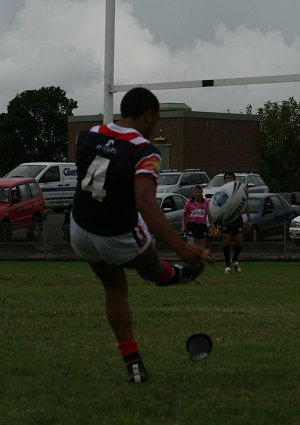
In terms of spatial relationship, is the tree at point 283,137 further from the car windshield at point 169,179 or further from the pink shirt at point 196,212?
the pink shirt at point 196,212

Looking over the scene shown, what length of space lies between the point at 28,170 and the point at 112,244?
101 ft

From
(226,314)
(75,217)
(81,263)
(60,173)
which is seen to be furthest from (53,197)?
(75,217)

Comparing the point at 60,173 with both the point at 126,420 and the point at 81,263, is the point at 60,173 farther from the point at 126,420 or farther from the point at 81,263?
the point at 126,420

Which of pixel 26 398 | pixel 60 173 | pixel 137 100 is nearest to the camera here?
pixel 26 398

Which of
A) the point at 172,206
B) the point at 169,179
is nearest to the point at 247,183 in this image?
the point at 169,179

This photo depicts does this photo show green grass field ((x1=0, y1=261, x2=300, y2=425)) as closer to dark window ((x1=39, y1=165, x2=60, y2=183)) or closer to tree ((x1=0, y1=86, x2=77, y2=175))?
dark window ((x1=39, y1=165, x2=60, y2=183))

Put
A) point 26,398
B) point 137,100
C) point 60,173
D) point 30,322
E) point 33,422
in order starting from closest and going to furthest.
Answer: point 33,422 → point 26,398 → point 137,100 → point 30,322 → point 60,173

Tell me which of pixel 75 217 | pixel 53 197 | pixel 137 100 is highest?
pixel 137 100

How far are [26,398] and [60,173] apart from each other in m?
30.9

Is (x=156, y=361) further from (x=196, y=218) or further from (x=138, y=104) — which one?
(x=196, y=218)

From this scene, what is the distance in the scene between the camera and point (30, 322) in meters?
8.95

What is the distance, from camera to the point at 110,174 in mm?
5930

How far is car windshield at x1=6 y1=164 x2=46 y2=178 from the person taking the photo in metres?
36.0

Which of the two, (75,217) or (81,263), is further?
(81,263)
